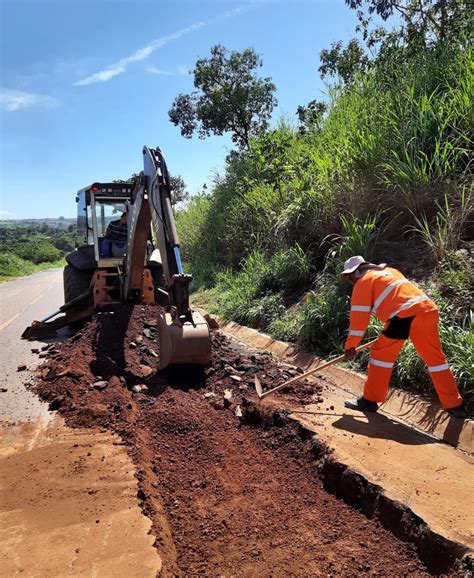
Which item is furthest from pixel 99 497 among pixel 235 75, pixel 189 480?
pixel 235 75

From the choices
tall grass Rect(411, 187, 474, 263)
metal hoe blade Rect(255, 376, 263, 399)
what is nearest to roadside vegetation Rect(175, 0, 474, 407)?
tall grass Rect(411, 187, 474, 263)

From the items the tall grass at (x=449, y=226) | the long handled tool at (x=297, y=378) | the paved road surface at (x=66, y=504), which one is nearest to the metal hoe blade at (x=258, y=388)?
the long handled tool at (x=297, y=378)

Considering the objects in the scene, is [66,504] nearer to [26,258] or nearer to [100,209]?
[100,209]

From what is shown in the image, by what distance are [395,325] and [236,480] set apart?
2070mm

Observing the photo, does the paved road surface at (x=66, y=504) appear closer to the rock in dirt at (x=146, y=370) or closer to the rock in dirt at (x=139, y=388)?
the rock in dirt at (x=139, y=388)

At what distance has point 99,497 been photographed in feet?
10.3

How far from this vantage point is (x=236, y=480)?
3.45m

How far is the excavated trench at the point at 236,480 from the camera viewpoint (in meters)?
2.60

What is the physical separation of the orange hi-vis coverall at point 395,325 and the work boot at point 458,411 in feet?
0.14

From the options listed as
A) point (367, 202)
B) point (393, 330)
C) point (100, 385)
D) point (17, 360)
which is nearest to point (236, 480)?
point (393, 330)

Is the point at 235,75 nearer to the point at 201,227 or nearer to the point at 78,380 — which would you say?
the point at 201,227

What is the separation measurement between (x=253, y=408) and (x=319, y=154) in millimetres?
6373

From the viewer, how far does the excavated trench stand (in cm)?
260

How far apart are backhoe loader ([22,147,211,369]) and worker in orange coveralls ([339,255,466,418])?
1718mm
